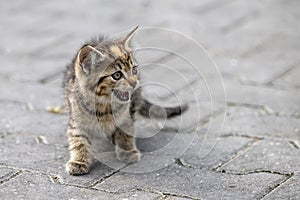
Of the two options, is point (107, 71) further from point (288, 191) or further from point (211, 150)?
point (288, 191)

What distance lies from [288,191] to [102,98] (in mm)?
1249

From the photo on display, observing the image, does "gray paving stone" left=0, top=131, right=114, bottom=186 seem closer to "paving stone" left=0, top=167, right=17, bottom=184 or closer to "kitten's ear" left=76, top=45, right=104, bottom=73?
"paving stone" left=0, top=167, right=17, bottom=184

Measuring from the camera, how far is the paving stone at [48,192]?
3.92 m

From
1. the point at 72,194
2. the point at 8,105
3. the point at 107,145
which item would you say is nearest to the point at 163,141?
the point at 107,145

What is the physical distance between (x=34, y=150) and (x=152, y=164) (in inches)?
32.2

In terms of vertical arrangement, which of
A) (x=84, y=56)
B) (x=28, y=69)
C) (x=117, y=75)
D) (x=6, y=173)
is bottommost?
(x=28, y=69)

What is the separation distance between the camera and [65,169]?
4.30m

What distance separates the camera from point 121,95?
14.0 ft

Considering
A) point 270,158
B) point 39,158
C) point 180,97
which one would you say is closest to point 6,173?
point 39,158

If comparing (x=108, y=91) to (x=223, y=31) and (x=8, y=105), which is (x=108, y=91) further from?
(x=223, y=31)

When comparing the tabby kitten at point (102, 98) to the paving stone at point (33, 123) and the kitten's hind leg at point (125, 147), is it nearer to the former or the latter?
the kitten's hind leg at point (125, 147)

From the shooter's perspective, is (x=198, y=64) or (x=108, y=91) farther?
(x=198, y=64)

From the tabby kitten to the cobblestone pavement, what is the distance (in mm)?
131

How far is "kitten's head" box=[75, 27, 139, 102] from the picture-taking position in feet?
13.7
